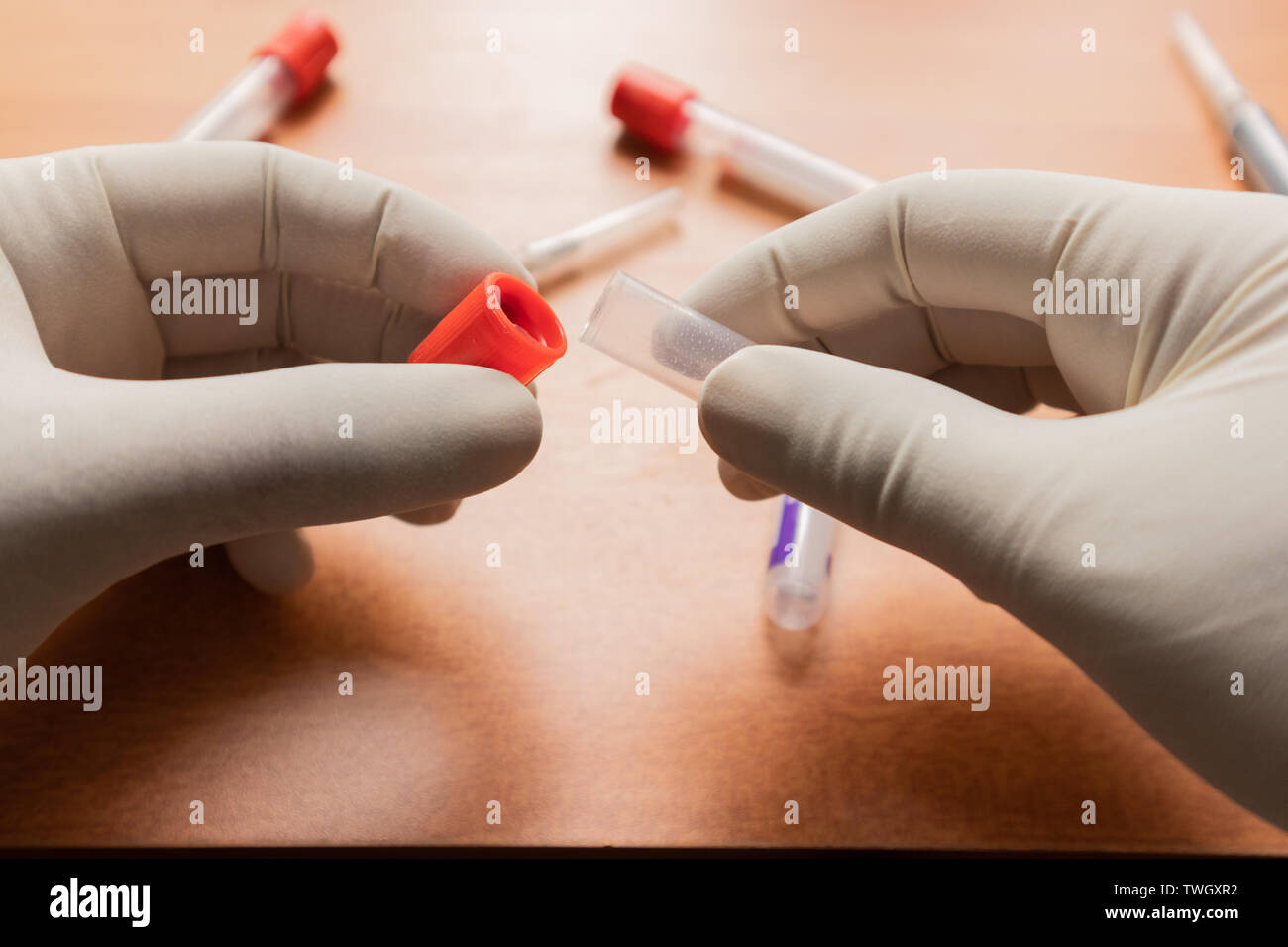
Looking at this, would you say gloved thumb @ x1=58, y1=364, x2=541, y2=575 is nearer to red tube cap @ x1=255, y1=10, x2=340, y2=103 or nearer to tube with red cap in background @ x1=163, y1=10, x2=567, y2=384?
tube with red cap in background @ x1=163, y1=10, x2=567, y2=384

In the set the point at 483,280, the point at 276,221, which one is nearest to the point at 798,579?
the point at 483,280

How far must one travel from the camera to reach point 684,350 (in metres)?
0.57

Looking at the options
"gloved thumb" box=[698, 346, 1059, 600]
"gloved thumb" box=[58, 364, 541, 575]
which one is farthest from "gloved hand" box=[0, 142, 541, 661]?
"gloved thumb" box=[698, 346, 1059, 600]

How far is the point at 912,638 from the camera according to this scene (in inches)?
24.6

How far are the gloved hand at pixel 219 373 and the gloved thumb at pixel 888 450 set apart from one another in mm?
123

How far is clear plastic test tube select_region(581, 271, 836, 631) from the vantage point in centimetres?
56

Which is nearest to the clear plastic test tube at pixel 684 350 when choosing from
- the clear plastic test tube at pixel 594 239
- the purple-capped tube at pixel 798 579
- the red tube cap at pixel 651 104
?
the purple-capped tube at pixel 798 579

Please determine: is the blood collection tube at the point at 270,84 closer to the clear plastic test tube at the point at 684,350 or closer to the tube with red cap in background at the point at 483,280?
the tube with red cap in background at the point at 483,280

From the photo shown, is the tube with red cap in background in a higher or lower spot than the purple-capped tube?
higher

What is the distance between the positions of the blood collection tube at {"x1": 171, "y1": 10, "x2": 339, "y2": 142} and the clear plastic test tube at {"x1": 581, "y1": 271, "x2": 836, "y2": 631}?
1.46 ft

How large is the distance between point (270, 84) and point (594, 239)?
1.07 feet
